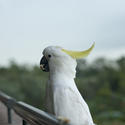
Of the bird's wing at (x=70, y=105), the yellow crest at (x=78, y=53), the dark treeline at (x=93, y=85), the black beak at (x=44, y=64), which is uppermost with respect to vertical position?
the yellow crest at (x=78, y=53)

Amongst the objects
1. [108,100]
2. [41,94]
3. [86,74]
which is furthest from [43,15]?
[86,74]

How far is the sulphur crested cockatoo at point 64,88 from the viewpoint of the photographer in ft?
6.44

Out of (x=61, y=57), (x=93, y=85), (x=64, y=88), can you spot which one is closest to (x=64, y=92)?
(x=64, y=88)

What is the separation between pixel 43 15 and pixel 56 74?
7.38m

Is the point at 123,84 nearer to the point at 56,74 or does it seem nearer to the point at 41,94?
the point at 41,94

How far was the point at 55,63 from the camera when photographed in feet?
6.78

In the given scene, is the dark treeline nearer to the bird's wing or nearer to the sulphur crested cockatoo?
the sulphur crested cockatoo

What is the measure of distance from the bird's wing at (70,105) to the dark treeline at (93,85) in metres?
11.1

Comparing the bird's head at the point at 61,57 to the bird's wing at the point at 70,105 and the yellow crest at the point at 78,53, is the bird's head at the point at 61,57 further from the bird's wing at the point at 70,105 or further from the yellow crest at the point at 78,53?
the bird's wing at the point at 70,105

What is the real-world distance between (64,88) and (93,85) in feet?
61.7

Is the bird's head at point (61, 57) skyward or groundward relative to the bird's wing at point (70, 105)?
skyward

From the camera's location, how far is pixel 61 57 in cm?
205

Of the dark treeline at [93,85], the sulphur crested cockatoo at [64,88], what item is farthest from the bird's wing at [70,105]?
the dark treeline at [93,85]

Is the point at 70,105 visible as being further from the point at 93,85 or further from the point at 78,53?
the point at 93,85
